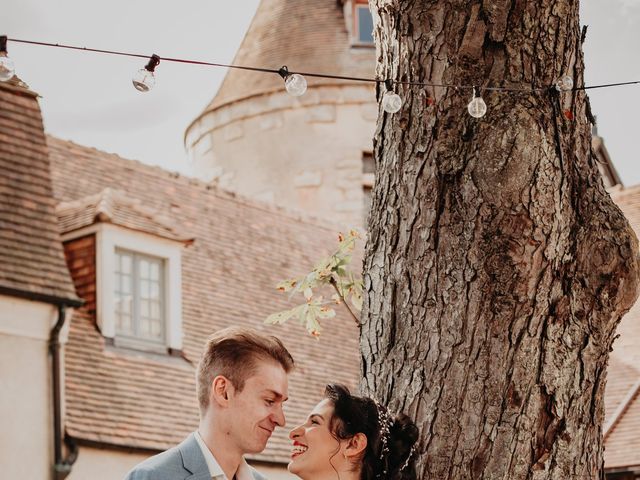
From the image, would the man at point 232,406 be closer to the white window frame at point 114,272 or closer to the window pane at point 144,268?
the white window frame at point 114,272

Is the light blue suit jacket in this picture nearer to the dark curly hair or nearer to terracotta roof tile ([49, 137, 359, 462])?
the dark curly hair

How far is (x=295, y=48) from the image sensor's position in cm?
2700

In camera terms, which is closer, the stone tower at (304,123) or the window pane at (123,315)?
the window pane at (123,315)

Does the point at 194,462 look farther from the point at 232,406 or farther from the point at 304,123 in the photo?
the point at 304,123

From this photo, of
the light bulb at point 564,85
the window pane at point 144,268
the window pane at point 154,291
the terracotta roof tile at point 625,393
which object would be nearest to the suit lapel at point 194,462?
the light bulb at point 564,85

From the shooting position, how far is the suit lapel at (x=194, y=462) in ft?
15.3

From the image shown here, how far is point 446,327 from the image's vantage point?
5062 millimetres

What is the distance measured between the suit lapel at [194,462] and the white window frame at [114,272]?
1023 centimetres

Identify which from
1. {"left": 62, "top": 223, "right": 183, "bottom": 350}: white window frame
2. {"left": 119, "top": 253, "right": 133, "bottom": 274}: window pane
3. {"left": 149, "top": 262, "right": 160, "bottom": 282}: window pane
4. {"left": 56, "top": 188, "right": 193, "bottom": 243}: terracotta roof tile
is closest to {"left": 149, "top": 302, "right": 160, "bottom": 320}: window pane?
{"left": 62, "top": 223, "right": 183, "bottom": 350}: white window frame

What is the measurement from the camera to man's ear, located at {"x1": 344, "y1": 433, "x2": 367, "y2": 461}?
16.5ft

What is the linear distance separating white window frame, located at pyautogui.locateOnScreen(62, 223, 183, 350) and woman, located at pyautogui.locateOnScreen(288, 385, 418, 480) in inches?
395

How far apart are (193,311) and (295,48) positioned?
11.3m

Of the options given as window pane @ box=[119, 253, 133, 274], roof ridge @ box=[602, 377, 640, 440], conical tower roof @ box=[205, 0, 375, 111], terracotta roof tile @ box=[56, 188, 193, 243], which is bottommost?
roof ridge @ box=[602, 377, 640, 440]

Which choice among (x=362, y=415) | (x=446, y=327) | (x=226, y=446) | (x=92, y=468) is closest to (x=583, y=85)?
(x=446, y=327)
